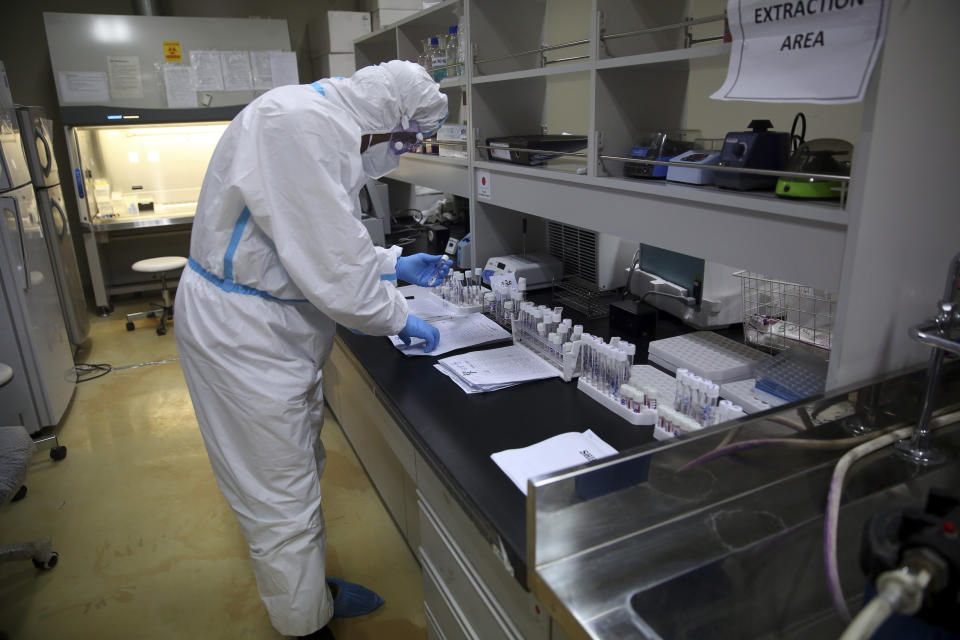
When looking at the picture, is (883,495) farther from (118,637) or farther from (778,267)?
(118,637)

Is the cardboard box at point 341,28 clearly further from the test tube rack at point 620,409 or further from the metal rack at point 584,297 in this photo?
the test tube rack at point 620,409

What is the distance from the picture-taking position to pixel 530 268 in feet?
7.20

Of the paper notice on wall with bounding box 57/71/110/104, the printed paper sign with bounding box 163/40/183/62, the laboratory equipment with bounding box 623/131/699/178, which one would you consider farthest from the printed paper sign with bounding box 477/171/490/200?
the paper notice on wall with bounding box 57/71/110/104

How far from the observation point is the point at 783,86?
1024 millimetres

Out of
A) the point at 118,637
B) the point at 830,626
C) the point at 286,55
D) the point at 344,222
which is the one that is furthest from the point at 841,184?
the point at 286,55

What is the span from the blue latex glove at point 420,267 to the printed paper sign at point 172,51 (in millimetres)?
3324

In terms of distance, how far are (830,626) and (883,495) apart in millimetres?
274

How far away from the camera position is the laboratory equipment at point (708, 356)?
143 cm

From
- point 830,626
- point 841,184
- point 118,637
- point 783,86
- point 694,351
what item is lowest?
point 118,637

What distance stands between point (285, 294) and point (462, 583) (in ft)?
2.61

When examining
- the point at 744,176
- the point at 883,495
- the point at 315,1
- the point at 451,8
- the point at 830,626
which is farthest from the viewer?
the point at 315,1

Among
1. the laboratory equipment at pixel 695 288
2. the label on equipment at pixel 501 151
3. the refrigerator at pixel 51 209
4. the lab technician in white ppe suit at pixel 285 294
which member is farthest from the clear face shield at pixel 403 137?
the refrigerator at pixel 51 209

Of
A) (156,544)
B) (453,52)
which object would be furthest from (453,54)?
(156,544)

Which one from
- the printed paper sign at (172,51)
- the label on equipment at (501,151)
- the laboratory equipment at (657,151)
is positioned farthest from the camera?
the printed paper sign at (172,51)
